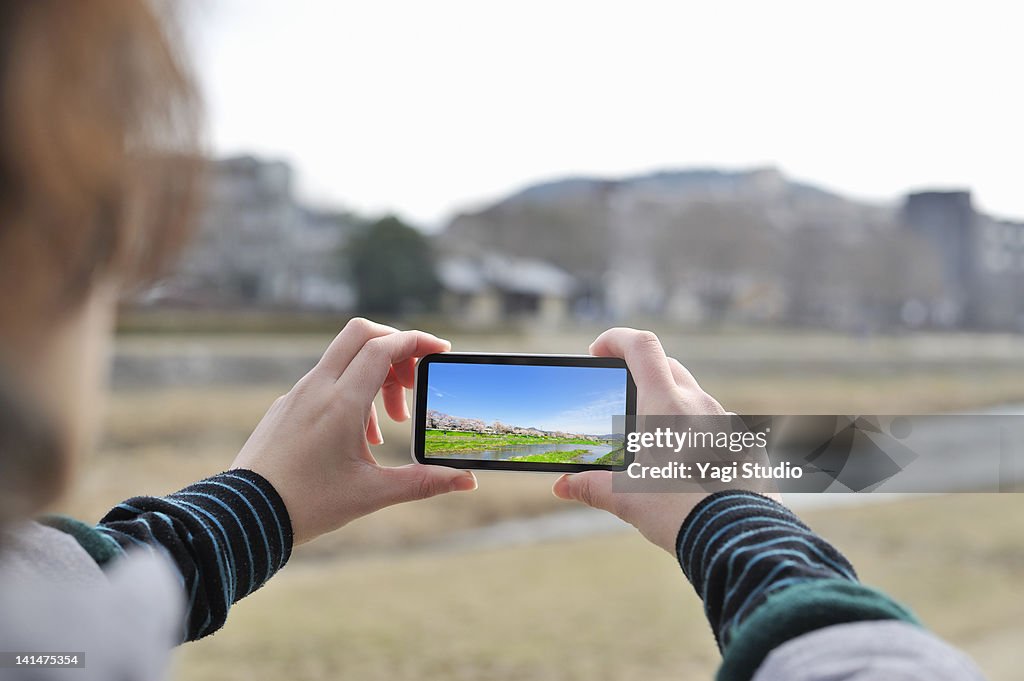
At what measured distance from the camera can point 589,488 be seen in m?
0.61

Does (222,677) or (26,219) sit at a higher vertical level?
(26,219)

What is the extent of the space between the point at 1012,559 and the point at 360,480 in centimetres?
486

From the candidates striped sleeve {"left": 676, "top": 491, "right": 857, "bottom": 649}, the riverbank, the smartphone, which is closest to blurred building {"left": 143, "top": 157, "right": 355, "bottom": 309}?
the riverbank

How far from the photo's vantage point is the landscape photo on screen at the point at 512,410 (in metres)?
0.67

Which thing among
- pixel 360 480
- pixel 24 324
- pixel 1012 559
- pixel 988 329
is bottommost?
pixel 1012 559

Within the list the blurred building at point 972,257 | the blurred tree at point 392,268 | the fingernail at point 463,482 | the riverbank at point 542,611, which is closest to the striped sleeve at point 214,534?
the fingernail at point 463,482

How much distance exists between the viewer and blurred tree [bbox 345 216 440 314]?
8062mm

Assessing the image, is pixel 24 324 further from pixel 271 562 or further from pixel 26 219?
pixel 271 562

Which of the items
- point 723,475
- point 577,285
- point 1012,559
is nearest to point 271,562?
point 723,475

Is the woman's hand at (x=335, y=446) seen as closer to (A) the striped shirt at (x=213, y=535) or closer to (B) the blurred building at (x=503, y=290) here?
(A) the striped shirt at (x=213, y=535)

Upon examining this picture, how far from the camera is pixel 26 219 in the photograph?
25cm

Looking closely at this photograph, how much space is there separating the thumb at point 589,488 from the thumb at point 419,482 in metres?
0.07

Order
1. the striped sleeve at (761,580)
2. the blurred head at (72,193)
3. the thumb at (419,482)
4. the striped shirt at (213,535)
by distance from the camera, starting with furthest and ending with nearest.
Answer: the thumb at (419,482) → the striped shirt at (213,535) → the striped sleeve at (761,580) → the blurred head at (72,193)

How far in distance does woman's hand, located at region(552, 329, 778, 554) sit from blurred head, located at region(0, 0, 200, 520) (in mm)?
345
